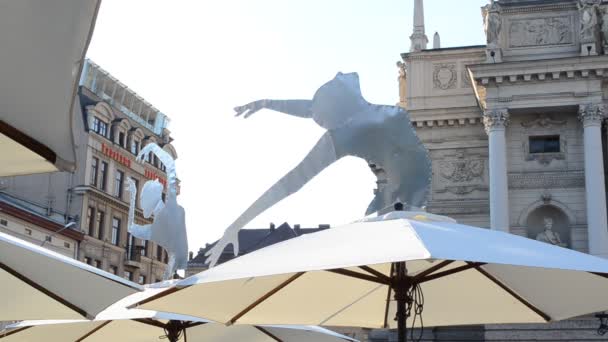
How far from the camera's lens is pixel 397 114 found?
10.6 meters

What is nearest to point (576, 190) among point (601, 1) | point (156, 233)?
point (601, 1)

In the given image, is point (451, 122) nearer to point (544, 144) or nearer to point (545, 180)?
point (544, 144)

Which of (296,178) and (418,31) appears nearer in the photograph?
(296,178)

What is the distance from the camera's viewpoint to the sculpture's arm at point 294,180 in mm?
10820

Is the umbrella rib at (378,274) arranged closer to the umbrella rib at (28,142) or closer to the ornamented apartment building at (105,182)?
the umbrella rib at (28,142)

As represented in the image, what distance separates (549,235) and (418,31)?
371 inches

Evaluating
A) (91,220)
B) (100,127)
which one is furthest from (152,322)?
(100,127)

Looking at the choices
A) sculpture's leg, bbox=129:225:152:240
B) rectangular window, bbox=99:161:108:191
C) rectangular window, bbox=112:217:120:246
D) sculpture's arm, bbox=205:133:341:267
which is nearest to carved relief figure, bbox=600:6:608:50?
sculpture's leg, bbox=129:225:152:240

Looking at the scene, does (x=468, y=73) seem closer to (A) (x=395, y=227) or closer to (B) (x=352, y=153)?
(B) (x=352, y=153)

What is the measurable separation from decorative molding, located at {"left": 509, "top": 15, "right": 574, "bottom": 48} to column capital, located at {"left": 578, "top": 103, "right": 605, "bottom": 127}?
265 centimetres

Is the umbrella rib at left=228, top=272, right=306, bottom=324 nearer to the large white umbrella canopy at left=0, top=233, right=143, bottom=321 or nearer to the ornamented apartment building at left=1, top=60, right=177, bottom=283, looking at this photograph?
the large white umbrella canopy at left=0, top=233, right=143, bottom=321

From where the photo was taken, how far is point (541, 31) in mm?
31906

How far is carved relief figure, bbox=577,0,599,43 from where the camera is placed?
100 feet

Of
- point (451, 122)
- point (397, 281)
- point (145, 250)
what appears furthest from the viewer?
point (145, 250)
